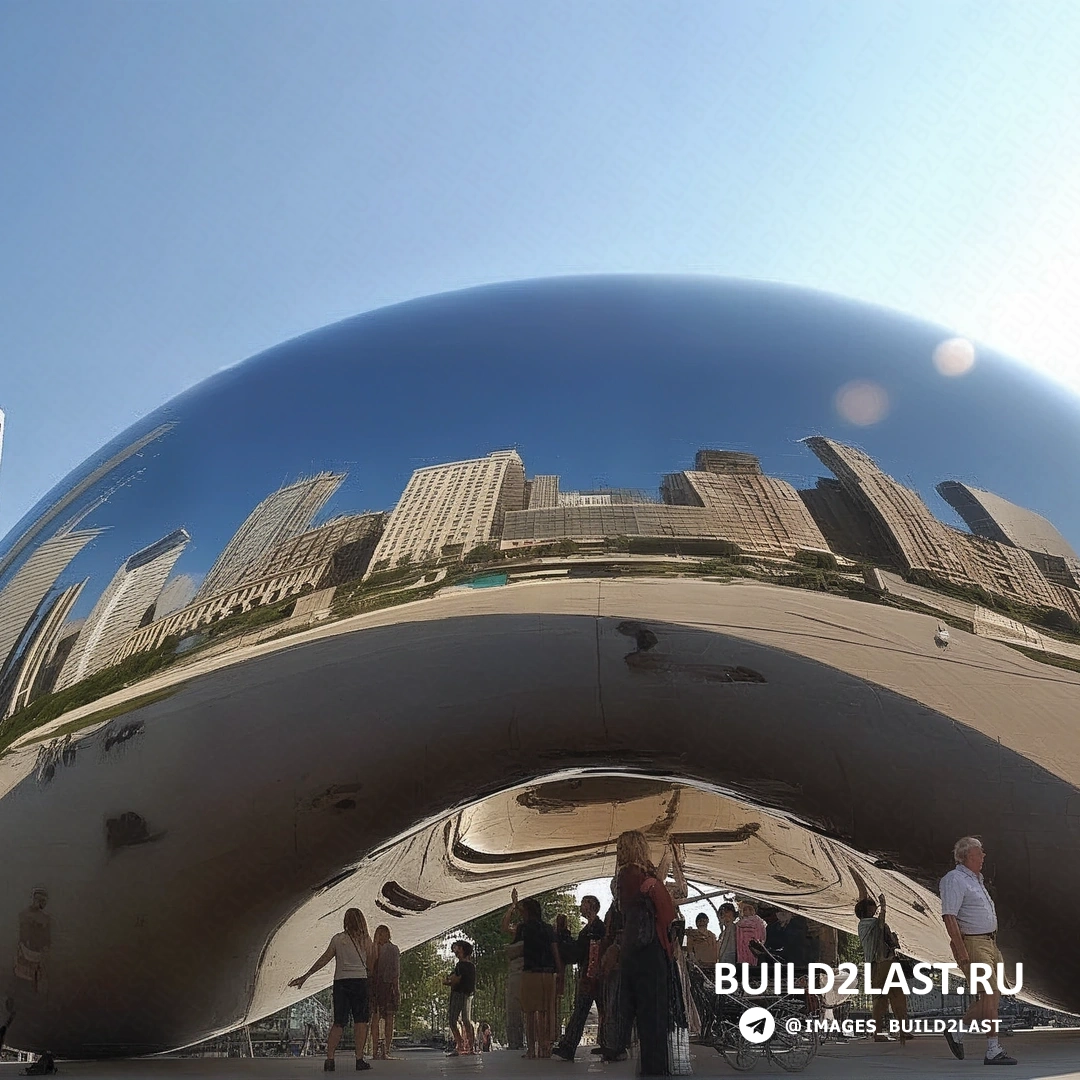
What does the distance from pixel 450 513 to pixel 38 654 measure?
219 centimetres

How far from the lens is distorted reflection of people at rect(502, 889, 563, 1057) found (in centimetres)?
786

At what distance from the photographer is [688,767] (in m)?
6.11

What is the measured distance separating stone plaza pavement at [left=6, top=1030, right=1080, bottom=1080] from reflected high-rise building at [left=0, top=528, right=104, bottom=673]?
2086mm

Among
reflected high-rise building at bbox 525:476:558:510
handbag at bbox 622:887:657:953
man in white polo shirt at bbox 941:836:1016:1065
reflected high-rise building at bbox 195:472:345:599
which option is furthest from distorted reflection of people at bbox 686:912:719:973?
reflected high-rise building at bbox 195:472:345:599

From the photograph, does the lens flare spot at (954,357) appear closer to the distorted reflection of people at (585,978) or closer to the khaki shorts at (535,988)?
the distorted reflection of people at (585,978)

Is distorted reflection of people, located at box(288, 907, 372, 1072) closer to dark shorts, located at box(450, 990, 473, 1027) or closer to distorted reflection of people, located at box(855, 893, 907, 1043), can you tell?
dark shorts, located at box(450, 990, 473, 1027)

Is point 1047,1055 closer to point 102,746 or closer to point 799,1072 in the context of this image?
point 799,1072

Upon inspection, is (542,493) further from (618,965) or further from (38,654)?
(38,654)

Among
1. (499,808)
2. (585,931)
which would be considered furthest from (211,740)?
A: (585,931)

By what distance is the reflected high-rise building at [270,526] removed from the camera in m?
5.39

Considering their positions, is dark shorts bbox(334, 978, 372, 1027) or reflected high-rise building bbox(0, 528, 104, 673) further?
dark shorts bbox(334, 978, 372, 1027)

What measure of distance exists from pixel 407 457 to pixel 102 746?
195 centimetres

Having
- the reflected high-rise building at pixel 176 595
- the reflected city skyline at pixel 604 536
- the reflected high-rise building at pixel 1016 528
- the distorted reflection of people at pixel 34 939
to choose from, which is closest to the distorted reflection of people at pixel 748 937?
the reflected city skyline at pixel 604 536

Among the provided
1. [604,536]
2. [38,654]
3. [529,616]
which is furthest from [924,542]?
[38,654]
